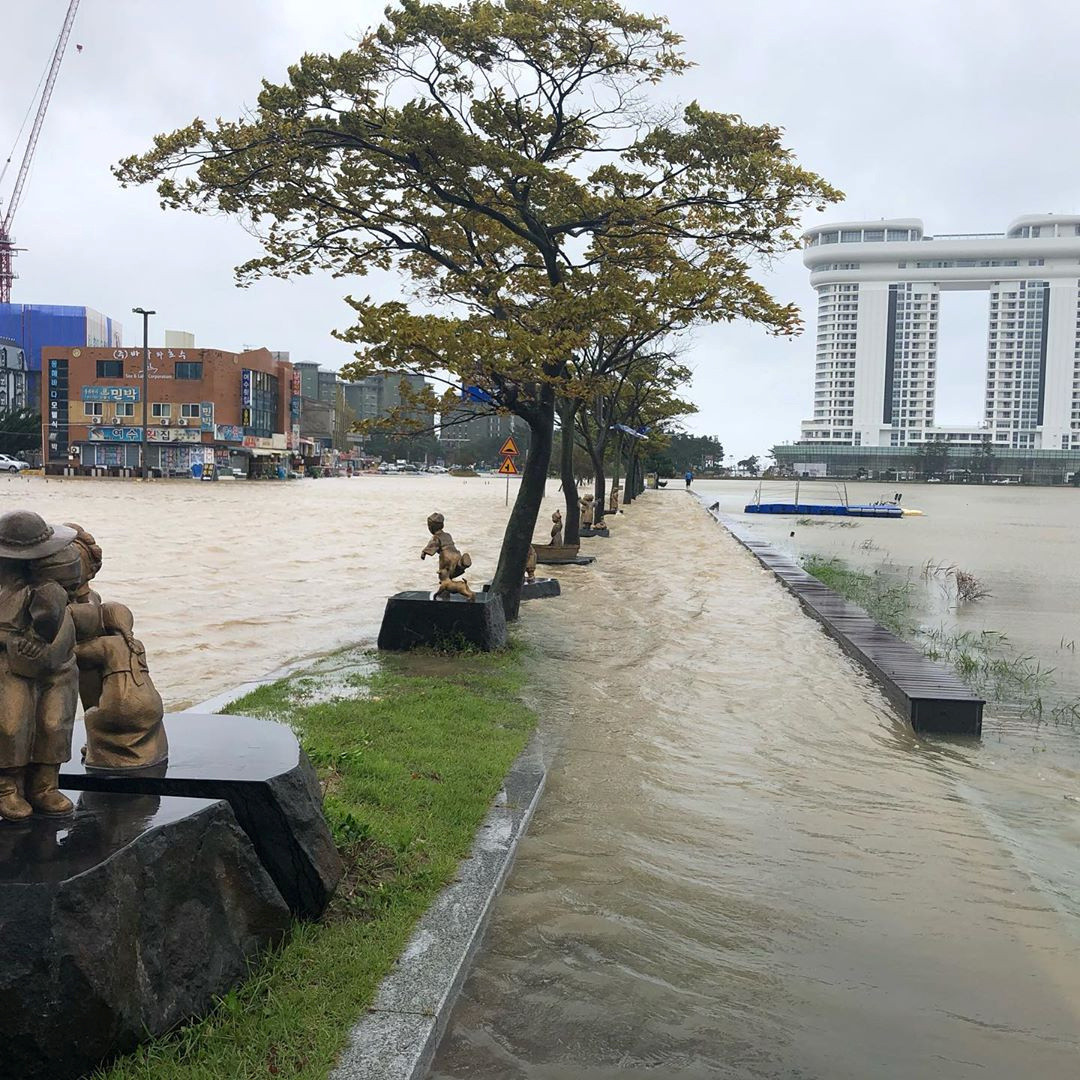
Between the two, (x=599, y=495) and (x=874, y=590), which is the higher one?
(x=599, y=495)

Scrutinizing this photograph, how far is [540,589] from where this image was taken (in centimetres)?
1592

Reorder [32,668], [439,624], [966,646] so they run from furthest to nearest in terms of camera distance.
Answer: [966,646] → [439,624] → [32,668]

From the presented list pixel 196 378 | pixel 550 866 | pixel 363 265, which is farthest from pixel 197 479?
pixel 550 866

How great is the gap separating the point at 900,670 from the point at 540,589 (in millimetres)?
6793

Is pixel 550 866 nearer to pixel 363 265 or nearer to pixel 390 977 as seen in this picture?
pixel 390 977

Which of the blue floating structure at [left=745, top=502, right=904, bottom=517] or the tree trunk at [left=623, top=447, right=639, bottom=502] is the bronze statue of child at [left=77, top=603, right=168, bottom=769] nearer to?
the tree trunk at [left=623, top=447, right=639, bottom=502]

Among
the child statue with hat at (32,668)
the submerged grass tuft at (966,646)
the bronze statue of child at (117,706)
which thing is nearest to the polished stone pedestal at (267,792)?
the bronze statue of child at (117,706)

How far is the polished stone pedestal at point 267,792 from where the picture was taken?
380 cm

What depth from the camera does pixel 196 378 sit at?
245 feet

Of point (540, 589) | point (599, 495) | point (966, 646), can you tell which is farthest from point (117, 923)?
point (599, 495)

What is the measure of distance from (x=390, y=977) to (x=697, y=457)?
12773 centimetres

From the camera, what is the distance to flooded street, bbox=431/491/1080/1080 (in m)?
3.80

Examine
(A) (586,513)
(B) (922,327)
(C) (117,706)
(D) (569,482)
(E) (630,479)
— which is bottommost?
(C) (117,706)

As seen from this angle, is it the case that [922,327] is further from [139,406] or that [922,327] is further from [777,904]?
[777,904]
